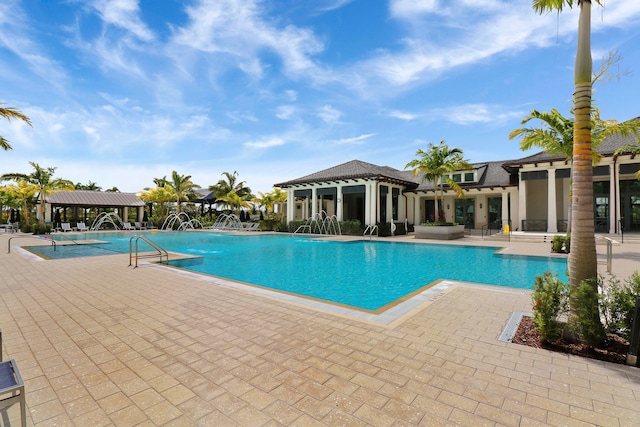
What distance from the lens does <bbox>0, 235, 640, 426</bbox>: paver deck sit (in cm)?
248

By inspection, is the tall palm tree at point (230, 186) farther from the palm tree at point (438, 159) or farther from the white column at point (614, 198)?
the white column at point (614, 198)

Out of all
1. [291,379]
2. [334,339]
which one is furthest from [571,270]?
[291,379]

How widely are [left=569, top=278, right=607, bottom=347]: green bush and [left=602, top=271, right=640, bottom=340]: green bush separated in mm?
150

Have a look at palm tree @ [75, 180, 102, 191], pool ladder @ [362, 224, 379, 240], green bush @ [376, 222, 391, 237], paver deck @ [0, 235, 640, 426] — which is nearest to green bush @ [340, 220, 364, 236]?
pool ladder @ [362, 224, 379, 240]

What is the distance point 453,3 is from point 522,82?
521 centimetres

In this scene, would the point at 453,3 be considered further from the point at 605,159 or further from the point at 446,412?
the point at 605,159

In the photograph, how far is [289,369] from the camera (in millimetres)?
3209

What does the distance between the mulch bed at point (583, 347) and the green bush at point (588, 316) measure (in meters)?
0.10

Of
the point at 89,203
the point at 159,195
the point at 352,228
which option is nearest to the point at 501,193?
the point at 352,228

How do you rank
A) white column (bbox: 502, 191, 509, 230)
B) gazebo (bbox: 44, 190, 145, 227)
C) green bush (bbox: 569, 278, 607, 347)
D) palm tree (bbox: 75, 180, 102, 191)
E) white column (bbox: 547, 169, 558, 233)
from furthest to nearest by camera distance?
1. palm tree (bbox: 75, 180, 102, 191)
2. gazebo (bbox: 44, 190, 145, 227)
3. white column (bbox: 502, 191, 509, 230)
4. white column (bbox: 547, 169, 558, 233)
5. green bush (bbox: 569, 278, 607, 347)

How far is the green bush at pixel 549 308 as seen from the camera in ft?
12.5

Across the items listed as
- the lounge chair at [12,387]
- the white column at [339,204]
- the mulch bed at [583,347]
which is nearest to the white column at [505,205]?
the white column at [339,204]

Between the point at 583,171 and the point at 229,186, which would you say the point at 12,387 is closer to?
the point at 583,171

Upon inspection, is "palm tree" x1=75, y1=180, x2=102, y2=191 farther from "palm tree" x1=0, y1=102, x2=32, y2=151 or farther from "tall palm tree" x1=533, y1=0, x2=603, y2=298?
"tall palm tree" x1=533, y1=0, x2=603, y2=298
